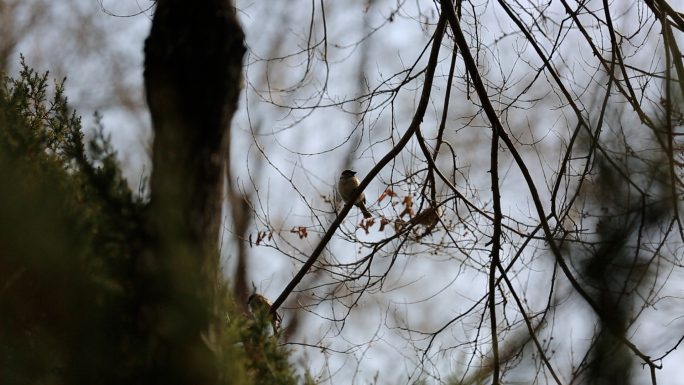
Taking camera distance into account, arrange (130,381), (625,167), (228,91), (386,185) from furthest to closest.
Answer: (386,185), (625,167), (228,91), (130,381)

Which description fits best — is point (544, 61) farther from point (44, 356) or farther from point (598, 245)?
point (44, 356)

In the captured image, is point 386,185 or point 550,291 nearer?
point 550,291

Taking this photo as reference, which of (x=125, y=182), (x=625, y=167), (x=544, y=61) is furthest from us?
(x=544, y=61)

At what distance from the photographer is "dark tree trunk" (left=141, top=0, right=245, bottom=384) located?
173 centimetres

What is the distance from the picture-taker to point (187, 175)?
1914mm

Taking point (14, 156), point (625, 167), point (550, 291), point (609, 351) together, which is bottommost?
point (609, 351)

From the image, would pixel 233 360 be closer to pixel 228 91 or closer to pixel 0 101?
pixel 228 91

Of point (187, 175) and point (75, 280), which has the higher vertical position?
point (187, 175)

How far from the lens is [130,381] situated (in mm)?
1748

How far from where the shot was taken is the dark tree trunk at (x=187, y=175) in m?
1.73

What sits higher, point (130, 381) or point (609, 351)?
point (609, 351)

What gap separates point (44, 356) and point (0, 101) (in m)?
1.16

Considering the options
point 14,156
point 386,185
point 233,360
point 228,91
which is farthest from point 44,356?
point 386,185

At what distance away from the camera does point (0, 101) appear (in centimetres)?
251
